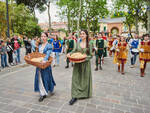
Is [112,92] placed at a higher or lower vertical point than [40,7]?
lower

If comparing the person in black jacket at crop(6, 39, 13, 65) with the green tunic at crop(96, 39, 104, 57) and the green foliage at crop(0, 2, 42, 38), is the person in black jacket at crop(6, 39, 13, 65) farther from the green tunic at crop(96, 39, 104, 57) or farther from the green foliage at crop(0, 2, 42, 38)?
the green foliage at crop(0, 2, 42, 38)

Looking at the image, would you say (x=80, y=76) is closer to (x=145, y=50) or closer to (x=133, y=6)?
(x=145, y=50)

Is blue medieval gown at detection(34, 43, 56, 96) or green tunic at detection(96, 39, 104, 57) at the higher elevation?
green tunic at detection(96, 39, 104, 57)

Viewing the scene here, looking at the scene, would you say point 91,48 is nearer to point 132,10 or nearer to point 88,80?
point 88,80

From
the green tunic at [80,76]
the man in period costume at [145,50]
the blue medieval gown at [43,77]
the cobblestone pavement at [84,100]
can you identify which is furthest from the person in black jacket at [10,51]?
the man in period costume at [145,50]

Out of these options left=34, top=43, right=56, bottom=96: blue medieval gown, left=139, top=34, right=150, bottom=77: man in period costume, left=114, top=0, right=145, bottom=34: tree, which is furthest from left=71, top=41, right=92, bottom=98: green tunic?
left=114, top=0, right=145, bottom=34: tree

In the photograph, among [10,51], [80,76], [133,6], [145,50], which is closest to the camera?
[80,76]

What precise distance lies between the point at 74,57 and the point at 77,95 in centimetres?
115

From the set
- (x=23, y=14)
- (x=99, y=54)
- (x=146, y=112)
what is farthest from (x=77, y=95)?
(x=23, y=14)

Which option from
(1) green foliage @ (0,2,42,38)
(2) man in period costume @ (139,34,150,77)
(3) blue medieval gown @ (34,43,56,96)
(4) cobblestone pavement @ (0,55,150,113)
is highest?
(1) green foliage @ (0,2,42,38)

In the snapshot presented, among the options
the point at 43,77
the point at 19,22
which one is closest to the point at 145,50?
the point at 43,77

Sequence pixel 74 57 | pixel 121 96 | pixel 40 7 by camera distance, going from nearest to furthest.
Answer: pixel 74 57 < pixel 121 96 < pixel 40 7

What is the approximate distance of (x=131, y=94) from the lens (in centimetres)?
411

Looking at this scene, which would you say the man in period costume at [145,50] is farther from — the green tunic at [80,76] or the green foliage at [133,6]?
the green foliage at [133,6]
